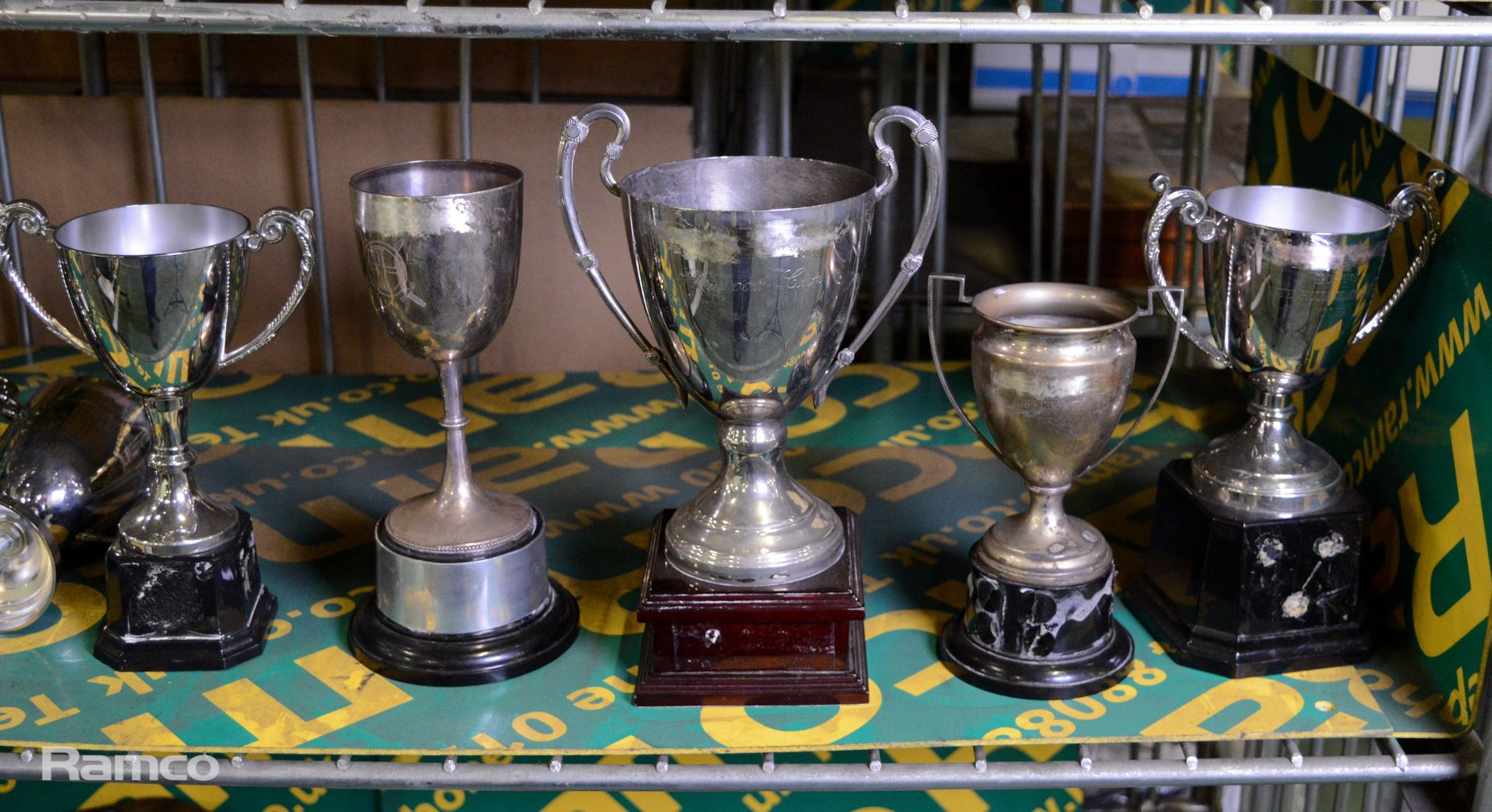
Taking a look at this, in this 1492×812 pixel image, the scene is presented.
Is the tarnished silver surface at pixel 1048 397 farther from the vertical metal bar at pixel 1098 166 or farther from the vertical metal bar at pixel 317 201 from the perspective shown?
the vertical metal bar at pixel 317 201

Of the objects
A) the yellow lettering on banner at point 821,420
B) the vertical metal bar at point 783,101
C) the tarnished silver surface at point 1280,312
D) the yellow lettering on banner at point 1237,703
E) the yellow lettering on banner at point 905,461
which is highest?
the vertical metal bar at point 783,101

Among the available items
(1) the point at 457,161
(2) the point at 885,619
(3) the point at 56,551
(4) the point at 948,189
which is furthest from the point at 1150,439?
(4) the point at 948,189

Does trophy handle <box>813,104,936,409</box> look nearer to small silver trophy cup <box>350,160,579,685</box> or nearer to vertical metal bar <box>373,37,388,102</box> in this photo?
small silver trophy cup <box>350,160,579,685</box>

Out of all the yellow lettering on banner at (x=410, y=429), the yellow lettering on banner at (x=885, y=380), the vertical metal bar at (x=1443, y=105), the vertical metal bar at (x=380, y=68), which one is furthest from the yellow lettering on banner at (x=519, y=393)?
the vertical metal bar at (x=1443, y=105)

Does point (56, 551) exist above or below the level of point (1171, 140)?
below

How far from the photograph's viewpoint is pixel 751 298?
1.00m

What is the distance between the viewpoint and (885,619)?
1.22 metres

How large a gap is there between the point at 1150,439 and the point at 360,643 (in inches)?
35.3

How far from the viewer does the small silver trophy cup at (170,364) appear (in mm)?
1042

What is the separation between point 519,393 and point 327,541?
398 mm

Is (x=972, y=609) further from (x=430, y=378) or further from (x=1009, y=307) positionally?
(x=430, y=378)

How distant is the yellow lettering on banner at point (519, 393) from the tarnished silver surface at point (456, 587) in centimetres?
52

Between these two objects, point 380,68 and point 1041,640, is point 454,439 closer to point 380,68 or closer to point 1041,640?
point 1041,640

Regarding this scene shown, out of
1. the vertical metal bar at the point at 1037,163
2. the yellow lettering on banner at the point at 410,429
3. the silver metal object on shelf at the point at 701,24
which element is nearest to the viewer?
the silver metal object on shelf at the point at 701,24
